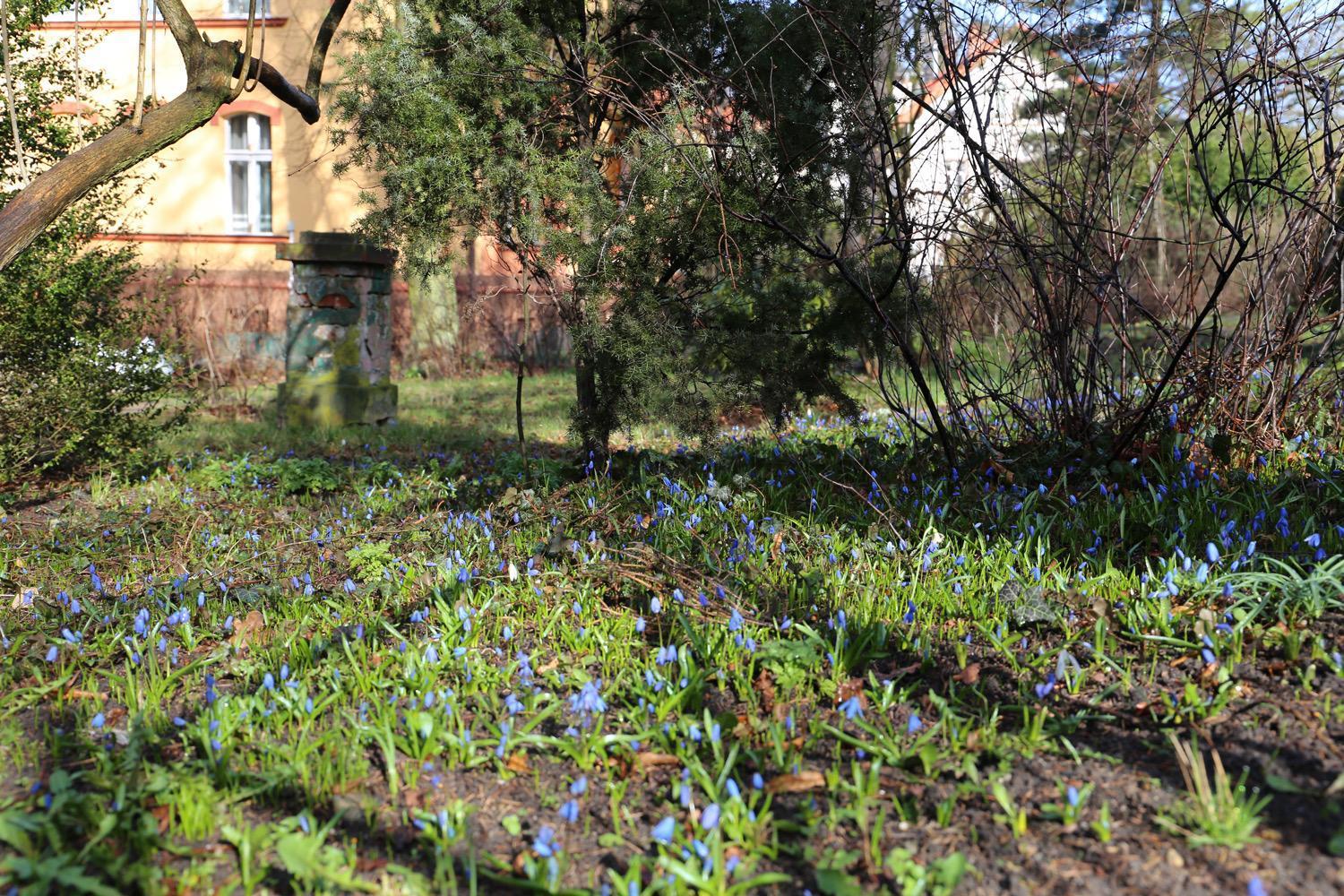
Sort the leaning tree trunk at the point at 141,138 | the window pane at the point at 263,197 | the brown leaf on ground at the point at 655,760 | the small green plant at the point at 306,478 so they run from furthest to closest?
the window pane at the point at 263,197 < the small green plant at the point at 306,478 < the leaning tree trunk at the point at 141,138 < the brown leaf on ground at the point at 655,760

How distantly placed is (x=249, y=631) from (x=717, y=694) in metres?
1.57

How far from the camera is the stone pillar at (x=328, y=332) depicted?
8.57 metres

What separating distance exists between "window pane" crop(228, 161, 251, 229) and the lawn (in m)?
12.7

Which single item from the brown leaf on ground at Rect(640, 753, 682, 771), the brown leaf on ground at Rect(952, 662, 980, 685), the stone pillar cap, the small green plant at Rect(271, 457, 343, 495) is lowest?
the brown leaf on ground at Rect(640, 753, 682, 771)

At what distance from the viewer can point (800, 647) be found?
278cm

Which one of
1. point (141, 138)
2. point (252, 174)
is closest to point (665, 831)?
point (141, 138)

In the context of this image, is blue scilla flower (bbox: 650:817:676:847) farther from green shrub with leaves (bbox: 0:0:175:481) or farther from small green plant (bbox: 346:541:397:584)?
green shrub with leaves (bbox: 0:0:175:481)

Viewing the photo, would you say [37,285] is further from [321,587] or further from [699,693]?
[699,693]

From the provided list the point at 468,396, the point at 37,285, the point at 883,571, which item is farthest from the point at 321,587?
the point at 468,396

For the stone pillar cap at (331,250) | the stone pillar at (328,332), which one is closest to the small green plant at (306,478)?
the stone pillar at (328,332)

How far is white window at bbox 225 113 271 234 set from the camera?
15602mm

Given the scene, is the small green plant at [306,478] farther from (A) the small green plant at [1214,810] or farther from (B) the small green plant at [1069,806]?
(A) the small green plant at [1214,810]

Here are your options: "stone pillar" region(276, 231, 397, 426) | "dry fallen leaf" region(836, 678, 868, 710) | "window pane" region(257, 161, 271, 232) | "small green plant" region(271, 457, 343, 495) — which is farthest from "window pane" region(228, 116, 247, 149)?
"dry fallen leaf" region(836, 678, 868, 710)

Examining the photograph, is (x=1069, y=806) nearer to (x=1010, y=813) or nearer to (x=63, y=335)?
(x=1010, y=813)
